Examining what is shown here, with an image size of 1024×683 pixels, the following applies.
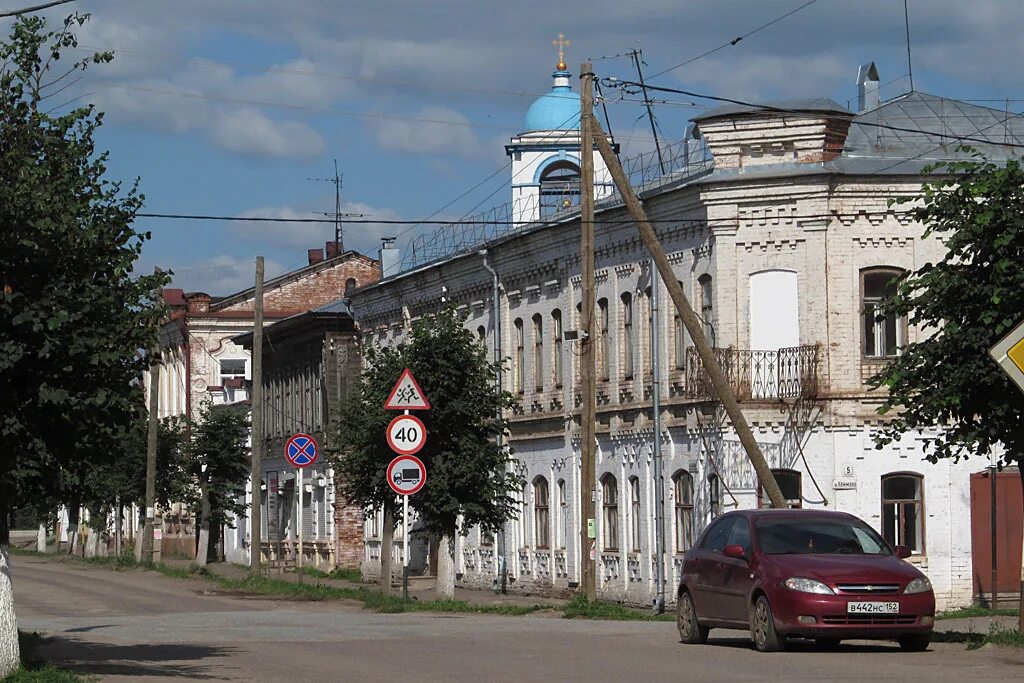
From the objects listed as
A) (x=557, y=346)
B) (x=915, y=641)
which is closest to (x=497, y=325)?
(x=557, y=346)

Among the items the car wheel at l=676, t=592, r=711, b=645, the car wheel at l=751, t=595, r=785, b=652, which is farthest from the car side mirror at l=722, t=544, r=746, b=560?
the car wheel at l=676, t=592, r=711, b=645

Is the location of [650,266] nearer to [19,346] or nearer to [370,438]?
[370,438]

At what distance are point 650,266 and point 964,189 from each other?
56.0 feet

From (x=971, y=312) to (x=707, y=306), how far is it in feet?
49.4

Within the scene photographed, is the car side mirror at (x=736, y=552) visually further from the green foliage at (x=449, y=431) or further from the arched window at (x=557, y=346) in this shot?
the arched window at (x=557, y=346)

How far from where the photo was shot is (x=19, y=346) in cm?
1519

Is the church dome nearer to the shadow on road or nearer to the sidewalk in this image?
the sidewalk

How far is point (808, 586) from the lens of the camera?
18.0 metres

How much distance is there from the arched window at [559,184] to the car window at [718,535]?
2722 centimetres

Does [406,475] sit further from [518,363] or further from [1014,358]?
[1014,358]

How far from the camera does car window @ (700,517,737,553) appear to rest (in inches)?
789

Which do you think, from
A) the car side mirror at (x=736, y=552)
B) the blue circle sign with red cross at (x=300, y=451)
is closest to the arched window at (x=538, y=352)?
the blue circle sign with red cross at (x=300, y=451)

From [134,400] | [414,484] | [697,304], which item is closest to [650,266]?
[697,304]

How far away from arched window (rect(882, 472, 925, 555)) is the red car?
1395cm
